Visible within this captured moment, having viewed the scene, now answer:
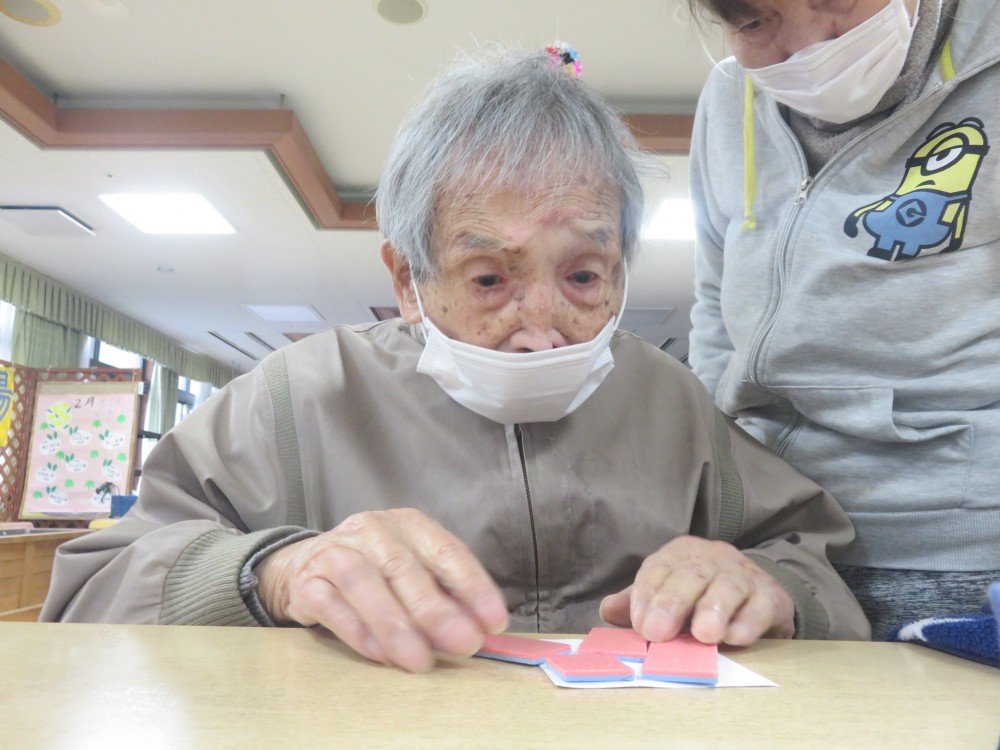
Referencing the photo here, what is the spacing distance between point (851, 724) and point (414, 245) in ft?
2.49

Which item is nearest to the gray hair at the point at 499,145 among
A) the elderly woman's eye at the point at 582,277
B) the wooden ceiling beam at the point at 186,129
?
the elderly woman's eye at the point at 582,277

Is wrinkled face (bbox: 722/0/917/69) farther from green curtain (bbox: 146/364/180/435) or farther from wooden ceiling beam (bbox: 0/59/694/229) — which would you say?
green curtain (bbox: 146/364/180/435)

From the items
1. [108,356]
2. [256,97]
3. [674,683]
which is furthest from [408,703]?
[108,356]

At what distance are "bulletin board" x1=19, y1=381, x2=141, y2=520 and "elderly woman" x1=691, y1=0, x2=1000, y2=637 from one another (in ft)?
15.6

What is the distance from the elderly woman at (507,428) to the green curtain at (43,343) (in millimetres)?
6597

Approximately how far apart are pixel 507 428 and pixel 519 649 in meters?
0.43

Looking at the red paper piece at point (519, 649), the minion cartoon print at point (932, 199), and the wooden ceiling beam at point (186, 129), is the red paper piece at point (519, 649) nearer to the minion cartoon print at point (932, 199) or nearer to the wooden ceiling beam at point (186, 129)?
the minion cartoon print at point (932, 199)

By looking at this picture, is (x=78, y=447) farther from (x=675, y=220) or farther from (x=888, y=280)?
(x=888, y=280)

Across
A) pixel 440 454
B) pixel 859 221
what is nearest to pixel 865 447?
pixel 859 221

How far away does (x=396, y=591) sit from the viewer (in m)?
0.64

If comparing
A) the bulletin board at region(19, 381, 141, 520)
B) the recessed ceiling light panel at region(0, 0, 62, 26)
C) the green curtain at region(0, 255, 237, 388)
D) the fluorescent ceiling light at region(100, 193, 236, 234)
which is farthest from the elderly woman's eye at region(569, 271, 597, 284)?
the green curtain at region(0, 255, 237, 388)

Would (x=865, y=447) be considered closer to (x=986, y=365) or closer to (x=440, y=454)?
(x=986, y=365)

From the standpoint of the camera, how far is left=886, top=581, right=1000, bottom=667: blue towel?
0.63 metres

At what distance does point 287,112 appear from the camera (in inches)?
160
